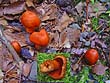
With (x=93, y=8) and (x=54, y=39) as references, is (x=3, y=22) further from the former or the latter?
(x=93, y=8)

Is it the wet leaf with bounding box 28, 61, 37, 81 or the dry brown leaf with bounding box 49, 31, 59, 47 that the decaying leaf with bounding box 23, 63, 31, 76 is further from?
the dry brown leaf with bounding box 49, 31, 59, 47

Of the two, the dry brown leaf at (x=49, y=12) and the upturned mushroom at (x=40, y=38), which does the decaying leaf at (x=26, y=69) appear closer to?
the upturned mushroom at (x=40, y=38)

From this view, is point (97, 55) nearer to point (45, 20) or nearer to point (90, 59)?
point (90, 59)

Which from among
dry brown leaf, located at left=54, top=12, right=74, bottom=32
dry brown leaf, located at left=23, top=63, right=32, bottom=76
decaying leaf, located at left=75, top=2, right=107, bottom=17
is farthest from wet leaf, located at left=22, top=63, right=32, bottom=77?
decaying leaf, located at left=75, top=2, right=107, bottom=17

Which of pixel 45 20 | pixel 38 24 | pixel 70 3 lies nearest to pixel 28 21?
pixel 38 24

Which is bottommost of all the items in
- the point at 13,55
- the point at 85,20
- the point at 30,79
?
the point at 30,79

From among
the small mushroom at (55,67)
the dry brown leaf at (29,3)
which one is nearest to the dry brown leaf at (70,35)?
the small mushroom at (55,67)
